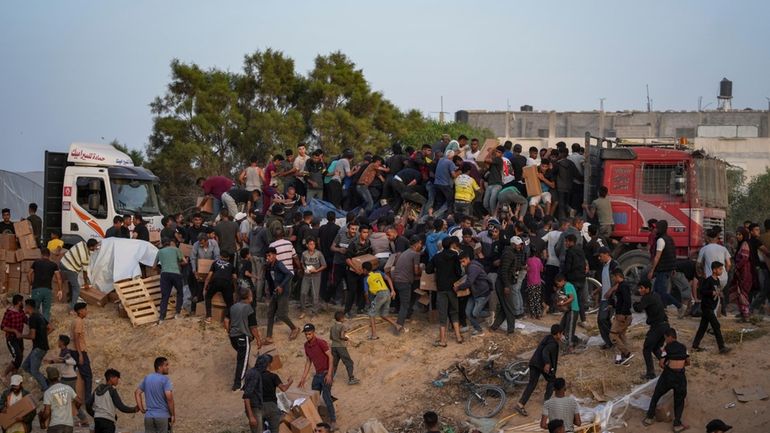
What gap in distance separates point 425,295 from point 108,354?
267 inches

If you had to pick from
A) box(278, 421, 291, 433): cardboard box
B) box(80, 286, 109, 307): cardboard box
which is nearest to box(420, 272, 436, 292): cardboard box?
box(278, 421, 291, 433): cardboard box

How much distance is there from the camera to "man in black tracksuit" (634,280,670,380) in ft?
51.9

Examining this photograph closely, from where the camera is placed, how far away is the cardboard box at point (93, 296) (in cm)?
2228

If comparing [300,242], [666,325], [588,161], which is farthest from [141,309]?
[666,325]

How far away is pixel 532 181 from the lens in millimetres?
21484

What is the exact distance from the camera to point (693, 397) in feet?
51.8

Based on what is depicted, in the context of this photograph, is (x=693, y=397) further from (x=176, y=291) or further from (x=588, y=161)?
(x=176, y=291)

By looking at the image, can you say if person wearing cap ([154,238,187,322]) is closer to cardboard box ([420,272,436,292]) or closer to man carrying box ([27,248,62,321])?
man carrying box ([27,248,62,321])

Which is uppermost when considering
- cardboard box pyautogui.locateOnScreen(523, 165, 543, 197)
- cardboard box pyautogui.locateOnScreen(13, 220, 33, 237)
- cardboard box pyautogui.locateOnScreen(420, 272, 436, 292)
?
cardboard box pyautogui.locateOnScreen(523, 165, 543, 197)

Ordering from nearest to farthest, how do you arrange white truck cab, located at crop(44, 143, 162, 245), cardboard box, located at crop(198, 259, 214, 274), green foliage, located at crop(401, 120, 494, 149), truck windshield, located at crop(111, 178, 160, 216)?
cardboard box, located at crop(198, 259, 214, 274) < white truck cab, located at crop(44, 143, 162, 245) < truck windshield, located at crop(111, 178, 160, 216) < green foliage, located at crop(401, 120, 494, 149)

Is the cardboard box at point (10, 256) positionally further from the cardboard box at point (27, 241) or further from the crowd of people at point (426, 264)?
the crowd of people at point (426, 264)

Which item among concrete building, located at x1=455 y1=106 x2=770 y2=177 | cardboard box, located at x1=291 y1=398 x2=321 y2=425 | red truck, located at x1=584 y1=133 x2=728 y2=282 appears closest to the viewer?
cardboard box, located at x1=291 y1=398 x2=321 y2=425

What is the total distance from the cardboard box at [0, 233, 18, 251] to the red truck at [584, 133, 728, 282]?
45.6 ft

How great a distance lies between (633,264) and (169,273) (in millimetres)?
9536
